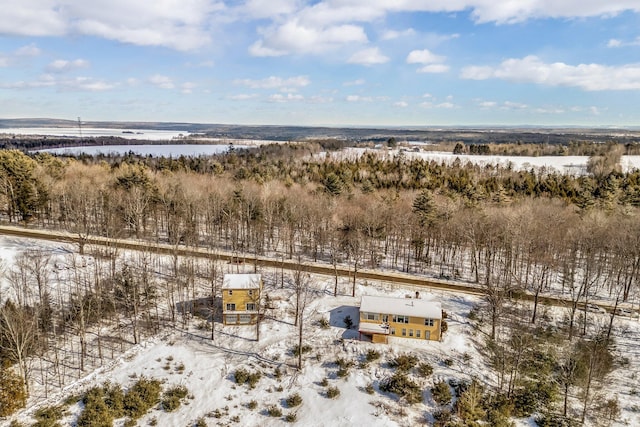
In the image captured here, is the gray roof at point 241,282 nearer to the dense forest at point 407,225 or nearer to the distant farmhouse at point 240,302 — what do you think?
the distant farmhouse at point 240,302

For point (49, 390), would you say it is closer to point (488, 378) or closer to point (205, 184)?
point (488, 378)

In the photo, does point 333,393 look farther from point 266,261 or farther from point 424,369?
point 266,261

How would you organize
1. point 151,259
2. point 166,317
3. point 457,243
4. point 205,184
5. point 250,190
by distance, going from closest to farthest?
1. point 166,317
2. point 151,259
3. point 457,243
4. point 250,190
5. point 205,184

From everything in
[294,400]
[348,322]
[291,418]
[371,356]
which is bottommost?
[291,418]

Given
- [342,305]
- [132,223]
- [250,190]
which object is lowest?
[342,305]

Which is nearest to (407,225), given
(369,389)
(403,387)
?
(403,387)

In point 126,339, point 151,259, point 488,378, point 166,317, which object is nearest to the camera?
point 488,378

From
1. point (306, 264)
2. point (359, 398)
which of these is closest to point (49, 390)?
point (359, 398)
